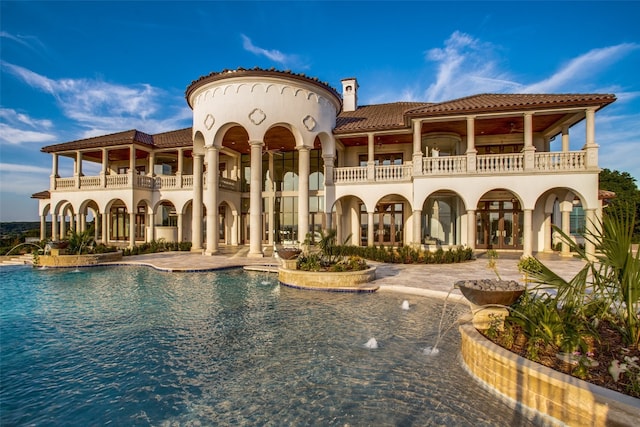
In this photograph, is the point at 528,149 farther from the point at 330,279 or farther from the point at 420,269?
the point at 330,279

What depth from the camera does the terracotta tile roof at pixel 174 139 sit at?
25031mm

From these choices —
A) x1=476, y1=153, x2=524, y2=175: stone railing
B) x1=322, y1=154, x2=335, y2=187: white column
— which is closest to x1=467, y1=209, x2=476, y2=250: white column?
x1=476, y1=153, x2=524, y2=175: stone railing

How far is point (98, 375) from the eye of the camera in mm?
5344

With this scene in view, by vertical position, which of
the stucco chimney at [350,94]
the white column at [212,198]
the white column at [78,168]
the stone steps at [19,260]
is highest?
the stucco chimney at [350,94]

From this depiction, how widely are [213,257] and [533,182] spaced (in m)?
17.2

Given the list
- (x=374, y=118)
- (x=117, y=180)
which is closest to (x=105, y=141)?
(x=117, y=180)

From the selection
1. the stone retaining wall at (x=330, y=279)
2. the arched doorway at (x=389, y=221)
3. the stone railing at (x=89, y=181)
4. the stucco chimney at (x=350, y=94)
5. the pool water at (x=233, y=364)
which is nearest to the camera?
the pool water at (x=233, y=364)

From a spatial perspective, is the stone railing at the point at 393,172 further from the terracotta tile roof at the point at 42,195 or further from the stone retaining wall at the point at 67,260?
the terracotta tile roof at the point at 42,195

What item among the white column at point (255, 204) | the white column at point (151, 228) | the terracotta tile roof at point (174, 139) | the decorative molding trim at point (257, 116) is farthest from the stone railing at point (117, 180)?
the decorative molding trim at point (257, 116)

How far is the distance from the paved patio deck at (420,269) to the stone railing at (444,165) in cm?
483

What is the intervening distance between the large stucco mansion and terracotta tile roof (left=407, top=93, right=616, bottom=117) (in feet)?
0.23

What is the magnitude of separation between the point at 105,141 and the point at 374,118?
19259 millimetres

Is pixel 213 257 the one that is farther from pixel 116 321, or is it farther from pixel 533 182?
pixel 533 182

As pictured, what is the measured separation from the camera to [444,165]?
61.4 feet
